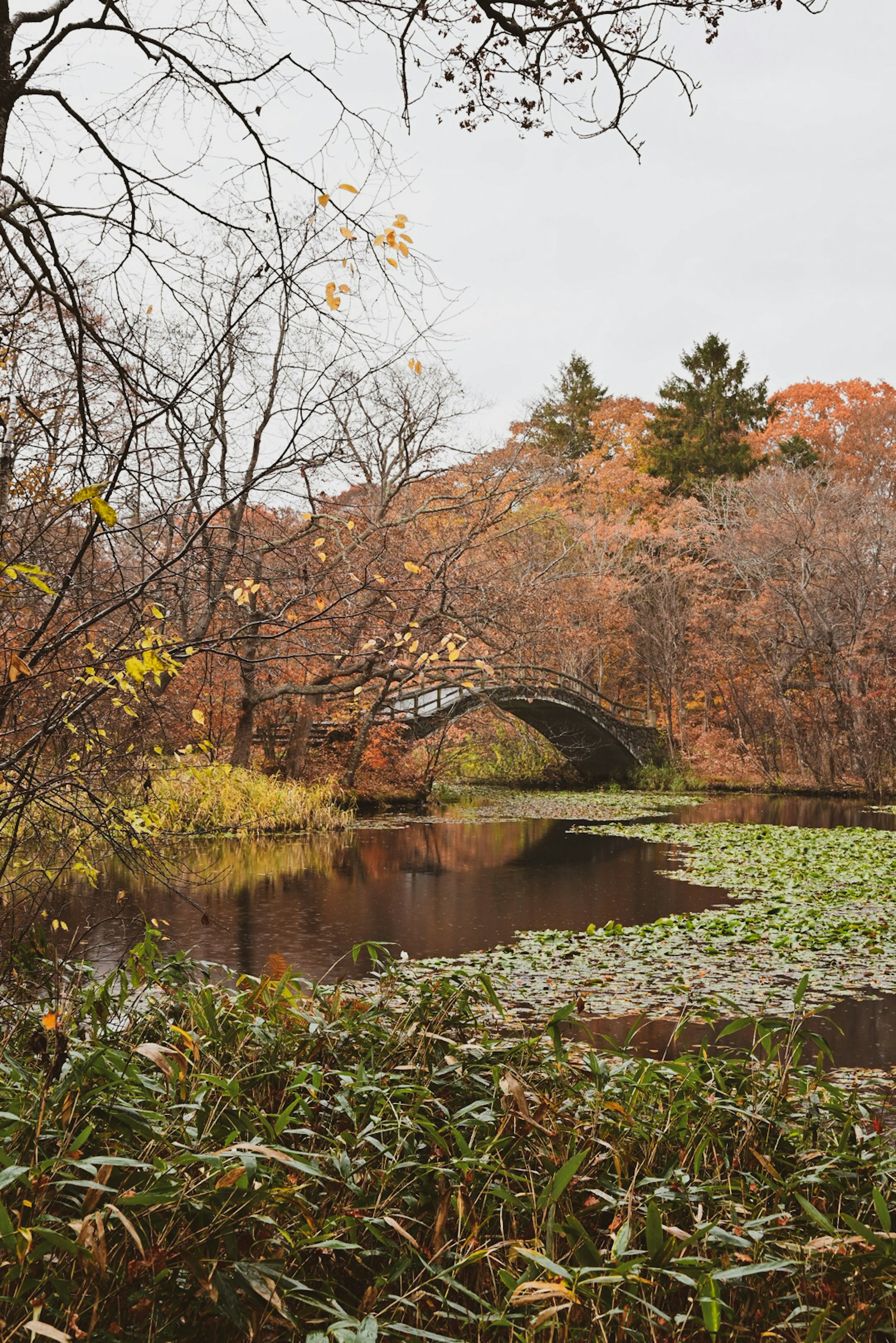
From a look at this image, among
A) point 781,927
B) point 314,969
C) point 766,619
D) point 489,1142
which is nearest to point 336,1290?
point 489,1142

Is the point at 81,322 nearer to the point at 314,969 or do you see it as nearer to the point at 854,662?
the point at 314,969

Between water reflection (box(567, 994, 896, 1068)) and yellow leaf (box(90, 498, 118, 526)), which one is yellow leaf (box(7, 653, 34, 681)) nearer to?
yellow leaf (box(90, 498, 118, 526))

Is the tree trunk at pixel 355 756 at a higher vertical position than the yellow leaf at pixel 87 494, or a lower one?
lower

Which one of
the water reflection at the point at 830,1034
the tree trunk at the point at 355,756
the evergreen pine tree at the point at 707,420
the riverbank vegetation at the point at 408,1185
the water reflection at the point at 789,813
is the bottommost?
the water reflection at the point at 830,1034

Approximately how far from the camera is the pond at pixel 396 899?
684 centimetres

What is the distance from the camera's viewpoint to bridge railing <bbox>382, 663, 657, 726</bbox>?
634 inches

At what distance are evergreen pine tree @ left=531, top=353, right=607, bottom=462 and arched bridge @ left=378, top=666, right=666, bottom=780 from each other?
10.0m

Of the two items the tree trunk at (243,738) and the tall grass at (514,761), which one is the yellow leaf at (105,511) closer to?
the tree trunk at (243,738)

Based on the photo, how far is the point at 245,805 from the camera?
14133mm

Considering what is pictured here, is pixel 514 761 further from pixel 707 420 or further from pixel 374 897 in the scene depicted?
pixel 374 897

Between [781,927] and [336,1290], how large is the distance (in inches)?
253

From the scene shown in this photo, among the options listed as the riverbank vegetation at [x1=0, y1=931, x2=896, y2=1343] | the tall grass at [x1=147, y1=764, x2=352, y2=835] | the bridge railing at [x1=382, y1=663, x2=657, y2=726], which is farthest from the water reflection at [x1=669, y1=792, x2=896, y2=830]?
the riverbank vegetation at [x1=0, y1=931, x2=896, y2=1343]

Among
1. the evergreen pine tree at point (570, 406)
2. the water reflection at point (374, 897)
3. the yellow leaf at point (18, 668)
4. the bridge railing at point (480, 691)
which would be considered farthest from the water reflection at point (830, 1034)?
the evergreen pine tree at point (570, 406)

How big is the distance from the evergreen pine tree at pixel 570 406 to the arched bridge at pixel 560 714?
10.0m
